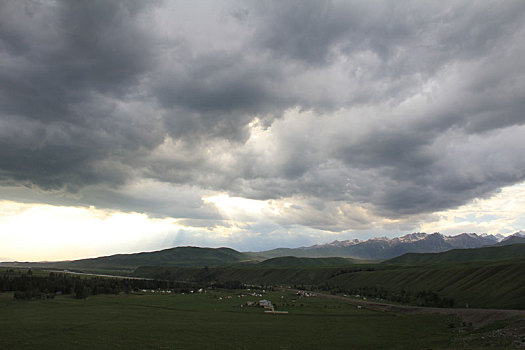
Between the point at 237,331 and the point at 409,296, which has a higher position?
the point at 237,331

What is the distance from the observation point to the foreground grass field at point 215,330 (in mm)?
56031

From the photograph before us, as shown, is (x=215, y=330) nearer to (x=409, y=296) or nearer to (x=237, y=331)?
(x=237, y=331)

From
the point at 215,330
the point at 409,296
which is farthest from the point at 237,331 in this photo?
the point at 409,296

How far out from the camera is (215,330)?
6938 centimetres

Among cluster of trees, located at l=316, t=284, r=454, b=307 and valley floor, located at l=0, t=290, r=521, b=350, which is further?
cluster of trees, located at l=316, t=284, r=454, b=307

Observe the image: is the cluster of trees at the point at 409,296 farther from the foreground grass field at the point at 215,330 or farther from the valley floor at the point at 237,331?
the foreground grass field at the point at 215,330

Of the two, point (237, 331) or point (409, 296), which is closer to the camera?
point (237, 331)

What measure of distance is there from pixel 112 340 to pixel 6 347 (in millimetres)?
14429

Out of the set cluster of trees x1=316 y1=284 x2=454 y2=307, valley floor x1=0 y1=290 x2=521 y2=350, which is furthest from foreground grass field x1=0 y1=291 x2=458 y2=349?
cluster of trees x1=316 y1=284 x2=454 y2=307

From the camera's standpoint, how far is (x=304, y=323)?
83250 mm

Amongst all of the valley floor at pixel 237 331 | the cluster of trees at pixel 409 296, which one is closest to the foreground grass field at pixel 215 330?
the valley floor at pixel 237 331

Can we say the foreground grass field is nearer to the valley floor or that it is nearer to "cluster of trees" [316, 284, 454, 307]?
the valley floor

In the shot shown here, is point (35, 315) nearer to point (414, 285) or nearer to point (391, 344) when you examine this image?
point (391, 344)

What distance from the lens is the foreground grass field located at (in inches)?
2206
